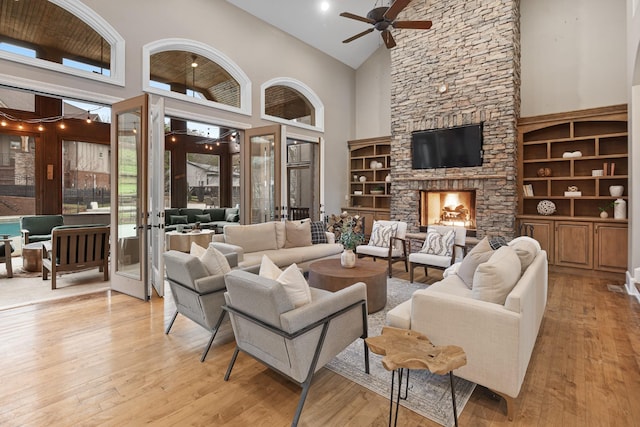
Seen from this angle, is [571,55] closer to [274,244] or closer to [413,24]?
[413,24]

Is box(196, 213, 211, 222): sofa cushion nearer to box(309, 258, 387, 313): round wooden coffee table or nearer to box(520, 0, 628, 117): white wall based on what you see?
box(309, 258, 387, 313): round wooden coffee table

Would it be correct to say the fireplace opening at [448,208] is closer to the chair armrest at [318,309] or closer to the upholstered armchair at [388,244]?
the upholstered armchair at [388,244]

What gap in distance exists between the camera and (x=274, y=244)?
4.94 m

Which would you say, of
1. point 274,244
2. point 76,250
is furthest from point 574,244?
point 76,250

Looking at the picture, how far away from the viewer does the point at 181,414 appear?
191 cm

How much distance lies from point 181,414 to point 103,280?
3.91 meters

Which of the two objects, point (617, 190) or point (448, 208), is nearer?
point (617, 190)

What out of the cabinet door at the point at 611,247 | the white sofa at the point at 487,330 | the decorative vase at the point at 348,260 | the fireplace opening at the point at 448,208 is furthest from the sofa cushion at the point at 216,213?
the cabinet door at the point at 611,247

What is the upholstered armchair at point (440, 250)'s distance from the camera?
4485 mm

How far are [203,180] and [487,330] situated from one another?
10396 millimetres

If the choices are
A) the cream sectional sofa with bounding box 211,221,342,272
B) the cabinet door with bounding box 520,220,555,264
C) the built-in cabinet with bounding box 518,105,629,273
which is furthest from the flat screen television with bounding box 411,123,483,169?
the cream sectional sofa with bounding box 211,221,342,272

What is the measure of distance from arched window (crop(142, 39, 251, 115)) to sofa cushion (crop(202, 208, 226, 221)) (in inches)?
185

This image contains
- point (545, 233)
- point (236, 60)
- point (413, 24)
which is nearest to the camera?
point (413, 24)

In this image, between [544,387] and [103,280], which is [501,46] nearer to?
[544,387]
